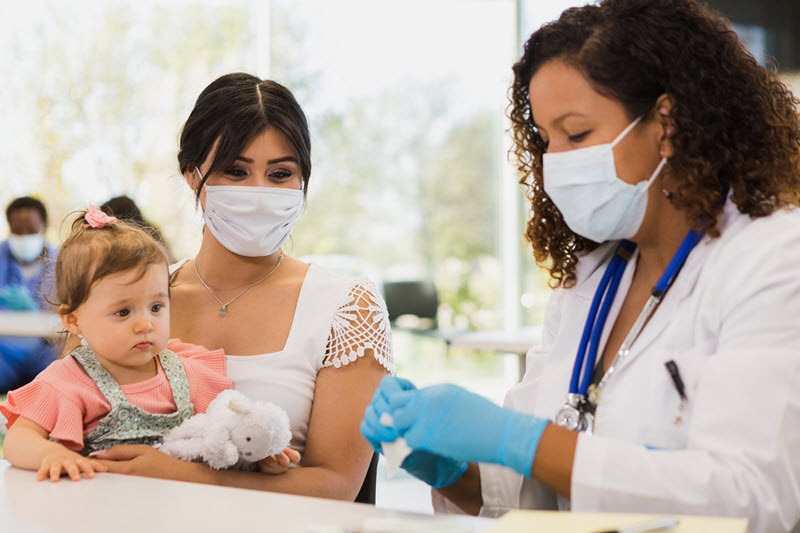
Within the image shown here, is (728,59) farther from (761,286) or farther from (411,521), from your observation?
(411,521)

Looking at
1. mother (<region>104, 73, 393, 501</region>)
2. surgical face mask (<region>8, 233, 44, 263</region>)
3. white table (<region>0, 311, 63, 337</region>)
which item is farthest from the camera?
surgical face mask (<region>8, 233, 44, 263</region>)

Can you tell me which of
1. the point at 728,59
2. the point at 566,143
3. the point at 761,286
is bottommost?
the point at 761,286

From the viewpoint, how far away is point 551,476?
46.4 inches

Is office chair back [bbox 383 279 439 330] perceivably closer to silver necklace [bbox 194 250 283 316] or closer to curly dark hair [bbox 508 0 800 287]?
silver necklace [bbox 194 250 283 316]

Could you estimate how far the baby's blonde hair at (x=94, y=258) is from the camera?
170 centimetres

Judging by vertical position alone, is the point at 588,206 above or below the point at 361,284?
A: above

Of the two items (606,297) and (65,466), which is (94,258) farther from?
(606,297)

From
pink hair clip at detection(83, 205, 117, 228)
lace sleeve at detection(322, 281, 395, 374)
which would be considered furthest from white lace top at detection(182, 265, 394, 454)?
pink hair clip at detection(83, 205, 117, 228)

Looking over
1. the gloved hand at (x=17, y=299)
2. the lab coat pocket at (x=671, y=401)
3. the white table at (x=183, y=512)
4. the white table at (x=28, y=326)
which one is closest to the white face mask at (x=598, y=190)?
the lab coat pocket at (x=671, y=401)

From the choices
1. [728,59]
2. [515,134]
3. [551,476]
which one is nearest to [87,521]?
[551,476]

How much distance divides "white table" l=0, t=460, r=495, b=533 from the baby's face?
36 cm

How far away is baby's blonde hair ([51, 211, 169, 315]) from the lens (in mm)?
1696

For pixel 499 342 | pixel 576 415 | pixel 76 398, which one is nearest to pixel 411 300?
pixel 499 342

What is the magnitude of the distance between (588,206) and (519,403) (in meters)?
0.41
